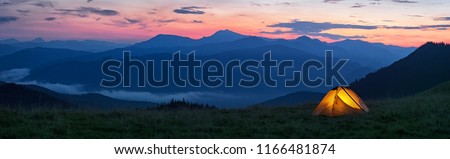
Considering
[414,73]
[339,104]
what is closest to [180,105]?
[339,104]

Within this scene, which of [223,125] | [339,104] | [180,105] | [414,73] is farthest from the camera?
[414,73]

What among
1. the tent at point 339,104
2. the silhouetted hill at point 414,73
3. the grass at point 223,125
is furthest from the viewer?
the silhouetted hill at point 414,73

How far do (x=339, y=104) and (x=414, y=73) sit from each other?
68.1 meters

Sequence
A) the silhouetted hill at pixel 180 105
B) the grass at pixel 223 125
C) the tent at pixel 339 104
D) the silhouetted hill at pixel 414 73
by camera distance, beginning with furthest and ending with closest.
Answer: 1. the silhouetted hill at pixel 414 73
2. the silhouetted hill at pixel 180 105
3. the tent at pixel 339 104
4. the grass at pixel 223 125

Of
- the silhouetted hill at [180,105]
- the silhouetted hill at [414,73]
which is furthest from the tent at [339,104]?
the silhouetted hill at [414,73]

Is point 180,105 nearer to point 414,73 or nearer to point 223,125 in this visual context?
point 223,125

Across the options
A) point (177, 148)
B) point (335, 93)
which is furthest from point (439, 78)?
point (177, 148)

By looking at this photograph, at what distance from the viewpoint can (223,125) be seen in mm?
18266

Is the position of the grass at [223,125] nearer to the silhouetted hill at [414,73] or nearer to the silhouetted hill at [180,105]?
the silhouetted hill at [180,105]

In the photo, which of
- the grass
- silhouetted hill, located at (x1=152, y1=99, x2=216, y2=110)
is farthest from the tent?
silhouetted hill, located at (x1=152, y1=99, x2=216, y2=110)

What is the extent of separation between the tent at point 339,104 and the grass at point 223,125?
0.55 m

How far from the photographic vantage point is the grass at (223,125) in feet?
53.1

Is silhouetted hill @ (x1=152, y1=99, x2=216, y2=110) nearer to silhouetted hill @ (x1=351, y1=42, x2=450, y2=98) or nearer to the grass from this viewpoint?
the grass

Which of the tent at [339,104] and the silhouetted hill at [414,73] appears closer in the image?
the tent at [339,104]
